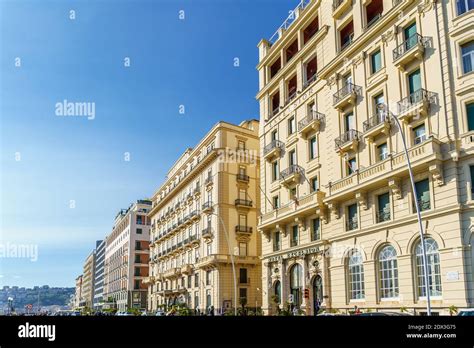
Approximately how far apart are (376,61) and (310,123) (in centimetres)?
754

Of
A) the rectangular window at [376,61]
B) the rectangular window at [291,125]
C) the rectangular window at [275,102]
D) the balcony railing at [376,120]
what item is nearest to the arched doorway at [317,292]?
the balcony railing at [376,120]

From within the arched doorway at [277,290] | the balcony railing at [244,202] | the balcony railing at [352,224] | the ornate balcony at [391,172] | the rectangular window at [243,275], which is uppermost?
the balcony railing at [244,202]

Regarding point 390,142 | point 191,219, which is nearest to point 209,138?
point 191,219

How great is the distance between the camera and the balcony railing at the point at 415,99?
26281mm

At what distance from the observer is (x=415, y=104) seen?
88.0ft

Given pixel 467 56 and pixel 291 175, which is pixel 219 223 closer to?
pixel 291 175

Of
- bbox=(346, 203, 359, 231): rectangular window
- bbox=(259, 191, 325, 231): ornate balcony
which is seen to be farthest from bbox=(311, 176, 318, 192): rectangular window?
bbox=(346, 203, 359, 231): rectangular window

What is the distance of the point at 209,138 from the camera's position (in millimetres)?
60844

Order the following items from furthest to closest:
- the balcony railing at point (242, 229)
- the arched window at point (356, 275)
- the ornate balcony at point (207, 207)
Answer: the ornate balcony at point (207, 207)
the balcony railing at point (242, 229)
the arched window at point (356, 275)

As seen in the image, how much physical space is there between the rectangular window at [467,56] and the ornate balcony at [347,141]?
27.5ft

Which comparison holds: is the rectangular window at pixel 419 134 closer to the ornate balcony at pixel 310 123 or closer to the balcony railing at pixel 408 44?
the balcony railing at pixel 408 44

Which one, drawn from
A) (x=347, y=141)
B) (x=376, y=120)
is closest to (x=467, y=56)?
(x=376, y=120)
